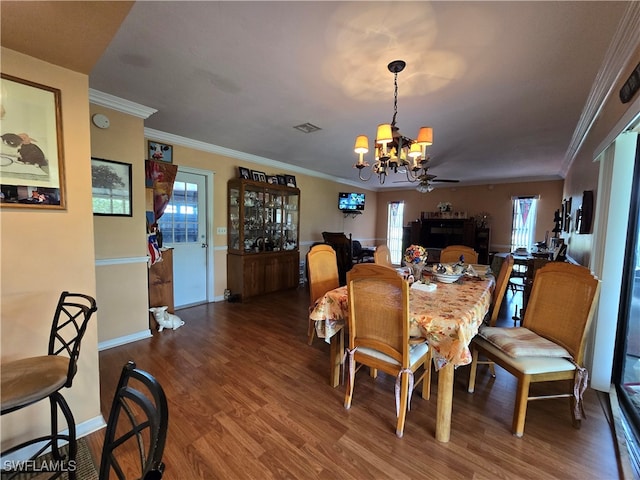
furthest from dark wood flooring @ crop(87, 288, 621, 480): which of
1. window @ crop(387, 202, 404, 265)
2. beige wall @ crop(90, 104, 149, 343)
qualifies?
window @ crop(387, 202, 404, 265)

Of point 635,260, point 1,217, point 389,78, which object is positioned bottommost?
point 635,260

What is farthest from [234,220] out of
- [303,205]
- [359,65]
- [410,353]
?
[410,353]

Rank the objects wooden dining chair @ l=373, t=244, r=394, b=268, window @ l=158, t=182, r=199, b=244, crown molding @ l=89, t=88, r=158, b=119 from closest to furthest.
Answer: crown molding @ l=89, t=88, r=158, b=119 → wooden dining chair @ l=373, t=244, r=394, b=268 → window @ l=158, t=182, r=199, b=244

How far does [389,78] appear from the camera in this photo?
216cm

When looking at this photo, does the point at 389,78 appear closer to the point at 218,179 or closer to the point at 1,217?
the point at 1,217

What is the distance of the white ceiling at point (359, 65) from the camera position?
1.52 metres

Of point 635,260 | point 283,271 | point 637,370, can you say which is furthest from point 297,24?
point 283,271

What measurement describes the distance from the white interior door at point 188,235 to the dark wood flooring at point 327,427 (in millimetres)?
1366

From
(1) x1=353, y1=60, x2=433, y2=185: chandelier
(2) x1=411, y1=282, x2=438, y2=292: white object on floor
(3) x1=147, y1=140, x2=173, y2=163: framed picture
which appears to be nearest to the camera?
(1) x1=353, y1=60, x2=433, y2=185: chandelier

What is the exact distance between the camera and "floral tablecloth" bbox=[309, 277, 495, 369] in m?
1.58

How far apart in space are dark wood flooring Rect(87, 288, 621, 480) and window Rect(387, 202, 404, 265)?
609cm

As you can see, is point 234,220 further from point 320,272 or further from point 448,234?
point 448,234

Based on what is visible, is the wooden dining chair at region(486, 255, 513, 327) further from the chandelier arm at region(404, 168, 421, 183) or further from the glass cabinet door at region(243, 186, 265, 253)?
the glass cabinet door at region(243, 186, 265, 253)

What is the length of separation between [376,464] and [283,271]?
12.4 feet
